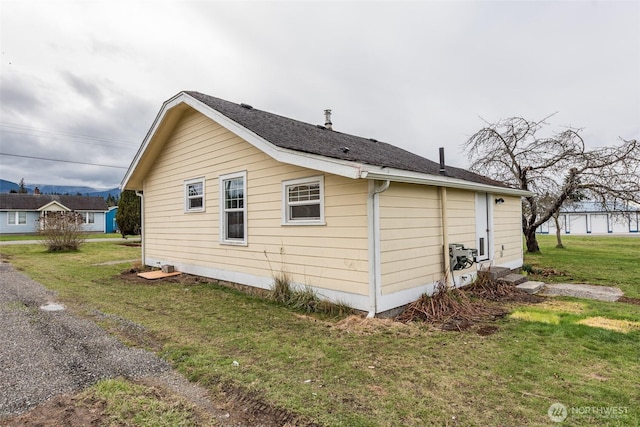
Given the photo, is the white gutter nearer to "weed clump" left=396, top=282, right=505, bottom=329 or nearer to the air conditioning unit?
the air conditioning unit

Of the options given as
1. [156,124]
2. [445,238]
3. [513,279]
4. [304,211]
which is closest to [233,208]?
[304,211]

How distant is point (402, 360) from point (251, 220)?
4470 mm

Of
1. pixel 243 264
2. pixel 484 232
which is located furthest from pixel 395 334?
pixel 484 232

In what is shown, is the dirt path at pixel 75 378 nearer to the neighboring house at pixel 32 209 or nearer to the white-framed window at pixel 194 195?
the white-framed window at pixel 194 195

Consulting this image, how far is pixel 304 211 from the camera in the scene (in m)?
6.08

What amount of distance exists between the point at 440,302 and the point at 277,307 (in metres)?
2.89

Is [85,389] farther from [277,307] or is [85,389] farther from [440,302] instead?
[440,302]

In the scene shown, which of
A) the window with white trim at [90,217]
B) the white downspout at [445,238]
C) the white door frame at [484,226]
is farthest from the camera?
the window with white trim at [90,217]

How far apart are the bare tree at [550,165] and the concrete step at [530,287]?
7.19 meters

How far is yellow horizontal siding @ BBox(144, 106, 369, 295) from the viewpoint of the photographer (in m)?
5.29

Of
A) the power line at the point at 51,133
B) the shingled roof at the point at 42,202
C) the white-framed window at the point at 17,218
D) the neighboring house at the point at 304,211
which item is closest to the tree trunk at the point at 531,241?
the neighboring house at the point at 304,211

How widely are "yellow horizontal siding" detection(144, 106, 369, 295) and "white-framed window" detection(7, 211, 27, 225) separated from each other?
102 ft

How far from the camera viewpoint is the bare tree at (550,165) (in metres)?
12.9

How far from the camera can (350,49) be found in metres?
11.5
